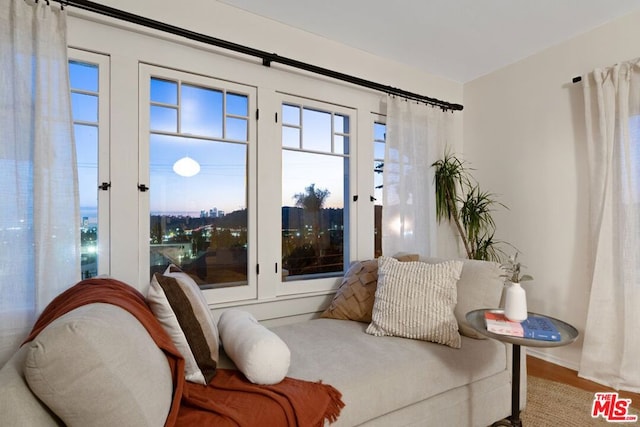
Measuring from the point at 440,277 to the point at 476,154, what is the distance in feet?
6.58

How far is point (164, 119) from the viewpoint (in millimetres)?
2158

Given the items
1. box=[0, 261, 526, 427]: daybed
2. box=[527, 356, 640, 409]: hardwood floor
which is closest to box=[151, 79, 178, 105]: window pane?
box=[0, 261, 526, 427]: daybed

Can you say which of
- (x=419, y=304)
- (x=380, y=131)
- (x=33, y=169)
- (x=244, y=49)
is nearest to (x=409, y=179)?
(x=380, y=131)

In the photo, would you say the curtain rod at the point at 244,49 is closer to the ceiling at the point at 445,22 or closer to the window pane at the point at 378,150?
the ceiling at the point at 445,22

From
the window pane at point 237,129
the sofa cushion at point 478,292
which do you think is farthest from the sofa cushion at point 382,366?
the window pane at point 237,129

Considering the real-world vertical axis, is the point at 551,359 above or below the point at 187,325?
below

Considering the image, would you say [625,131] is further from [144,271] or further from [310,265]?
[144,271]

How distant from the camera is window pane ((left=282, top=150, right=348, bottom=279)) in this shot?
2.63m

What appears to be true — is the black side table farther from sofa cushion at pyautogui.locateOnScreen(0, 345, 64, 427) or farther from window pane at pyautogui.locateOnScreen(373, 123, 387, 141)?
window pane at pyautogui.locateOnScreen(373, 123, 387, 141)

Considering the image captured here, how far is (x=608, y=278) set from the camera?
249 centimetres

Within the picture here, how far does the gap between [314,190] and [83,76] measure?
1614 mm

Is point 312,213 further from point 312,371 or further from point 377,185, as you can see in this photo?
point 312,371

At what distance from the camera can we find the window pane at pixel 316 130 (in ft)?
8.91

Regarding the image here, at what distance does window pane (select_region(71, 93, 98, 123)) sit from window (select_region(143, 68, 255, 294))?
283mm
